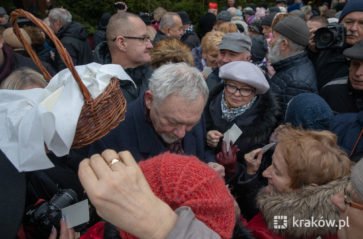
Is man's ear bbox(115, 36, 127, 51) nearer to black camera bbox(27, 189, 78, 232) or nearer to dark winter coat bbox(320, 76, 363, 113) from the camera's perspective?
black camera bbox(27, 189, 78, 232)

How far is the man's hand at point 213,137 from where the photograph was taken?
2205 mm

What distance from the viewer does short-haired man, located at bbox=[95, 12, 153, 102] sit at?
8.29ft

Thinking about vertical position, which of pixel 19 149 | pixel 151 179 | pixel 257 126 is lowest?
pixel 257 126

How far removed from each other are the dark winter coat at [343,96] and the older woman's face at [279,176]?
1082 mm

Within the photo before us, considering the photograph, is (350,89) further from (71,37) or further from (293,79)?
(71,37)

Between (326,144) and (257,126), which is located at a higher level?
(326,144)

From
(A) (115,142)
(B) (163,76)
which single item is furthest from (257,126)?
(A) (115,142)

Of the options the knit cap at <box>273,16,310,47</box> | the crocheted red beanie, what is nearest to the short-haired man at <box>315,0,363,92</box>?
the knit cap at <box>273,16,310,47</box>

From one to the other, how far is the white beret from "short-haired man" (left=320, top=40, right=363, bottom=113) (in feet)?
2.16

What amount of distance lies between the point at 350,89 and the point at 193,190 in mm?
2109

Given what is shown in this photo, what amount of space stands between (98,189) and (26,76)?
4.92 feet

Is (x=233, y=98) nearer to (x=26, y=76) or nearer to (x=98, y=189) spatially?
(x=26, y=76)

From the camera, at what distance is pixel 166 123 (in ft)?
5.57

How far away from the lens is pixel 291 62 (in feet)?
9.29
